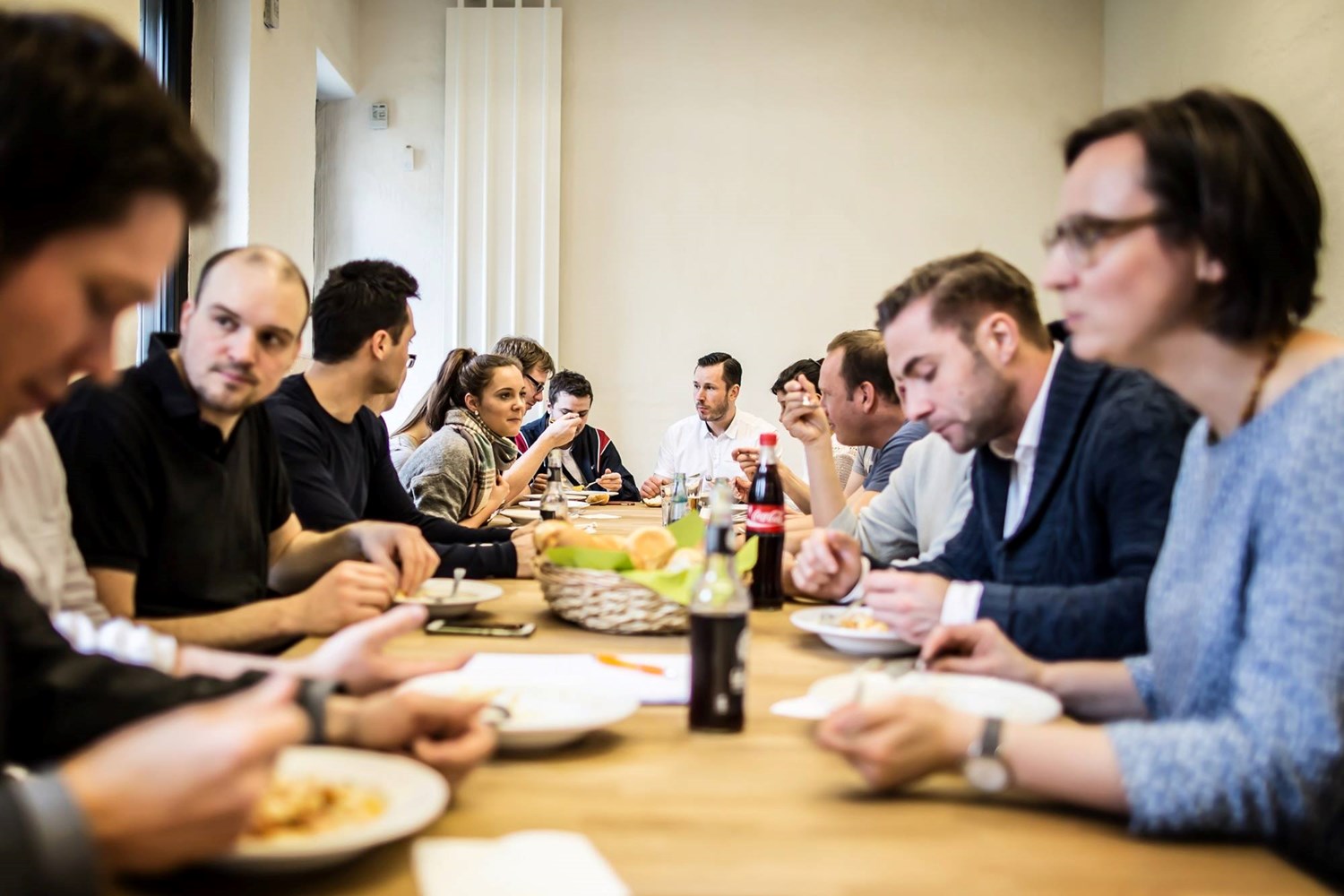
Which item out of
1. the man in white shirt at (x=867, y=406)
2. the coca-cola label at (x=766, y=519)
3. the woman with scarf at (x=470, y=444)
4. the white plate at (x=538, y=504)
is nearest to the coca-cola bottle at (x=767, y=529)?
the coca-cola label at (x=766, y=519)

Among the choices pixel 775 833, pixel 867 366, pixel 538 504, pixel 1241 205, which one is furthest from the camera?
pixel 538 504

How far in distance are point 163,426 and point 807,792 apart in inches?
55.3

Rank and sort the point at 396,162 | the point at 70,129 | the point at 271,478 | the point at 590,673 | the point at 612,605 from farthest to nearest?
1. the point at 396,162
2. the point at 271,478
3. the point at 612,605
4. the point at 590,673
5. the point at 70,129

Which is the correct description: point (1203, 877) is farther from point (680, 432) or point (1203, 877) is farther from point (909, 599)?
point (680, 432)

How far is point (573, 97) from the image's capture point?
682 centimetres

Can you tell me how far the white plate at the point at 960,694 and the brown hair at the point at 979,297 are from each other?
2.37 feet

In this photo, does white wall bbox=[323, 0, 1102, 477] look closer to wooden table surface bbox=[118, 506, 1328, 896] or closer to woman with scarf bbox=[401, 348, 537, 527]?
woman with scarf bbox=[401, 348, 537, 527]

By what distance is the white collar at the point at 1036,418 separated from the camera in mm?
1733

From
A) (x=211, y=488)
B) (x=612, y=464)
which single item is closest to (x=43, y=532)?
(x=211, y=488)

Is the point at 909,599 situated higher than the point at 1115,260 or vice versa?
the point at 1115,260

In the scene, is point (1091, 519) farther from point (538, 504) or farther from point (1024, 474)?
point (538, 504)

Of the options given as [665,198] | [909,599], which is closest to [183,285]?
[665,198]

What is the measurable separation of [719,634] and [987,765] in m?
0.29

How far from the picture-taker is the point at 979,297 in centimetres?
183
